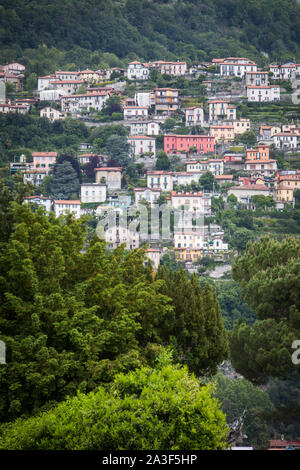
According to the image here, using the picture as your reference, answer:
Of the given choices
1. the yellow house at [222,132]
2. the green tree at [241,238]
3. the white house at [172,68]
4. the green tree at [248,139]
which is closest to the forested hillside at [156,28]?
the white house at [172,68]

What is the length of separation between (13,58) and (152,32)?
23920 millimetres

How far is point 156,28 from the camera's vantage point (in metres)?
127

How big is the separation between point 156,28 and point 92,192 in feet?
221

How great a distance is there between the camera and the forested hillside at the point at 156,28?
11906 centimetres

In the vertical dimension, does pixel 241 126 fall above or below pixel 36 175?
above

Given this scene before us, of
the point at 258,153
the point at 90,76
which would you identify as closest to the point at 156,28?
the point at 90,76

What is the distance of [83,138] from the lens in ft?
266

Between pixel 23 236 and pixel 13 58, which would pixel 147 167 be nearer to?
pixel 13 58

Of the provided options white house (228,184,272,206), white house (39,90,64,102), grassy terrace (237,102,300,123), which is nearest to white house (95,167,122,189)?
white house (228,184,272,206)

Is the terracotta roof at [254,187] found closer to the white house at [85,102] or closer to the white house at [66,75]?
the white house at [85,102]

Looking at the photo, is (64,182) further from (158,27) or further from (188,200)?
(158,27)

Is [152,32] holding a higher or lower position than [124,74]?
higher

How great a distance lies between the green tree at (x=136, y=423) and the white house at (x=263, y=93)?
2945 inches

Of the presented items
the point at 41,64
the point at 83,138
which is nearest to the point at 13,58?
the point at 41,64
